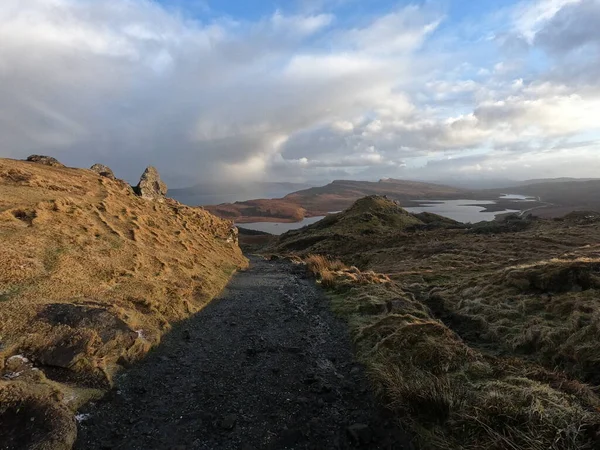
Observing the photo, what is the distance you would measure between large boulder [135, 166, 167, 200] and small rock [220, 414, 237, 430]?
40579 millimetres

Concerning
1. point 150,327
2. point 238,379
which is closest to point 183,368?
point 238,379

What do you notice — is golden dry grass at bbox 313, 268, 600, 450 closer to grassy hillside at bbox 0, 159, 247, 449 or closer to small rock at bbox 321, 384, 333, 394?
small rock at bbox 321, 384, 333, 394

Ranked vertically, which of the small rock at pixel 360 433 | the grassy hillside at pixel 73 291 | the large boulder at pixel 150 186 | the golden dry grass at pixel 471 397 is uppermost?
the large boulder at pixel 150 186

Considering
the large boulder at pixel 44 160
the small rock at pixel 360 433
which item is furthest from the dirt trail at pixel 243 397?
the large boulder at pixel 44 160

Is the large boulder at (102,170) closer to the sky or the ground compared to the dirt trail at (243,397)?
closer to the sky

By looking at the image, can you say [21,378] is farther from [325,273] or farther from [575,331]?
[325,273]

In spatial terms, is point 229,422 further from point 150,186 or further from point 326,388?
point 150,186

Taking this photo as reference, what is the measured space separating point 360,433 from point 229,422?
3116mm

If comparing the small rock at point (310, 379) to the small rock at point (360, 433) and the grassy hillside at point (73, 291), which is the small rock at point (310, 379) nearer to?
the small rock at point (360, 433)

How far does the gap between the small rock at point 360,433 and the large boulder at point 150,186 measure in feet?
139

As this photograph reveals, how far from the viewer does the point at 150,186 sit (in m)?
48.5

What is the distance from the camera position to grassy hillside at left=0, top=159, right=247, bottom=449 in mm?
8281

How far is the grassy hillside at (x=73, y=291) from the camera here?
828 cm

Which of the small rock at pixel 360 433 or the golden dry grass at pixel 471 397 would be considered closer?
the golden dry grass at pixel 471 397
